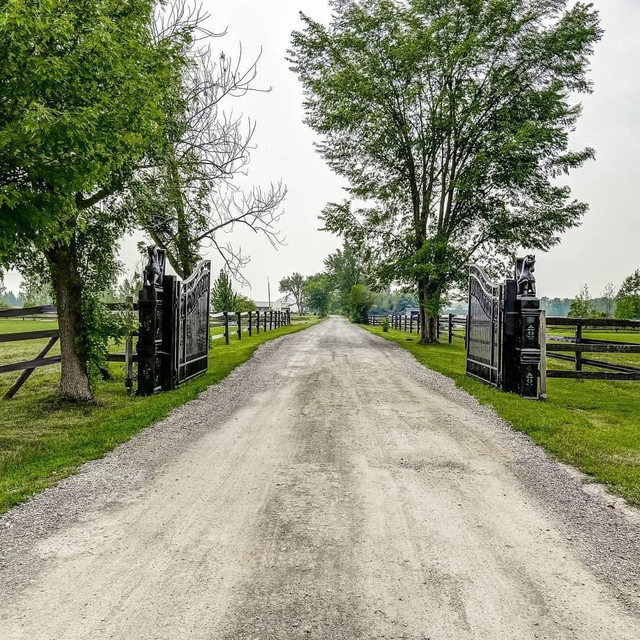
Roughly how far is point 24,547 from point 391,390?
619cm

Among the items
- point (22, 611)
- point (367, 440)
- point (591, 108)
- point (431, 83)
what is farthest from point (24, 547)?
point (591, 108)

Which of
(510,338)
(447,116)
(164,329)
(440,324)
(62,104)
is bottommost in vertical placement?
(440,324)

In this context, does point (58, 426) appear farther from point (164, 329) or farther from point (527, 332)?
point (527, 332)

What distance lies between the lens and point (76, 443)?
5156 millimetres

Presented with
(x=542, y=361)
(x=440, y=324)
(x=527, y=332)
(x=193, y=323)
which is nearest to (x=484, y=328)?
(x=527, y=332)

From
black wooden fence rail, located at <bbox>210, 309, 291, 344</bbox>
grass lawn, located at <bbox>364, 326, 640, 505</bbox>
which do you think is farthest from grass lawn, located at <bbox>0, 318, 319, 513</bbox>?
black wooden fence rail, located at <bbox>210, 309, 291, 344</bbox>

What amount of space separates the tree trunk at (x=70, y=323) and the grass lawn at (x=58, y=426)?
32 centimetres

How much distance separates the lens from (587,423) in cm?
620

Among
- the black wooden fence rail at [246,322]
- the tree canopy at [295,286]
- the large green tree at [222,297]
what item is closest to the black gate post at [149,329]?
the black wooden fence rail at [246,322]

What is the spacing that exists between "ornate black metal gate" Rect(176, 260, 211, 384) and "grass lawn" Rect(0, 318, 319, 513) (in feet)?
1.25

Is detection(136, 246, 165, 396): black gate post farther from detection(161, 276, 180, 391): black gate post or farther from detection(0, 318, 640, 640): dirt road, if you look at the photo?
detection(0, 318, 640, 640): dirt road

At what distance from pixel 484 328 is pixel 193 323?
20.0 feet

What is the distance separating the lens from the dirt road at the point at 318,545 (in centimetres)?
223

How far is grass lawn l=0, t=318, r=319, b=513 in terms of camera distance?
4211 mm
